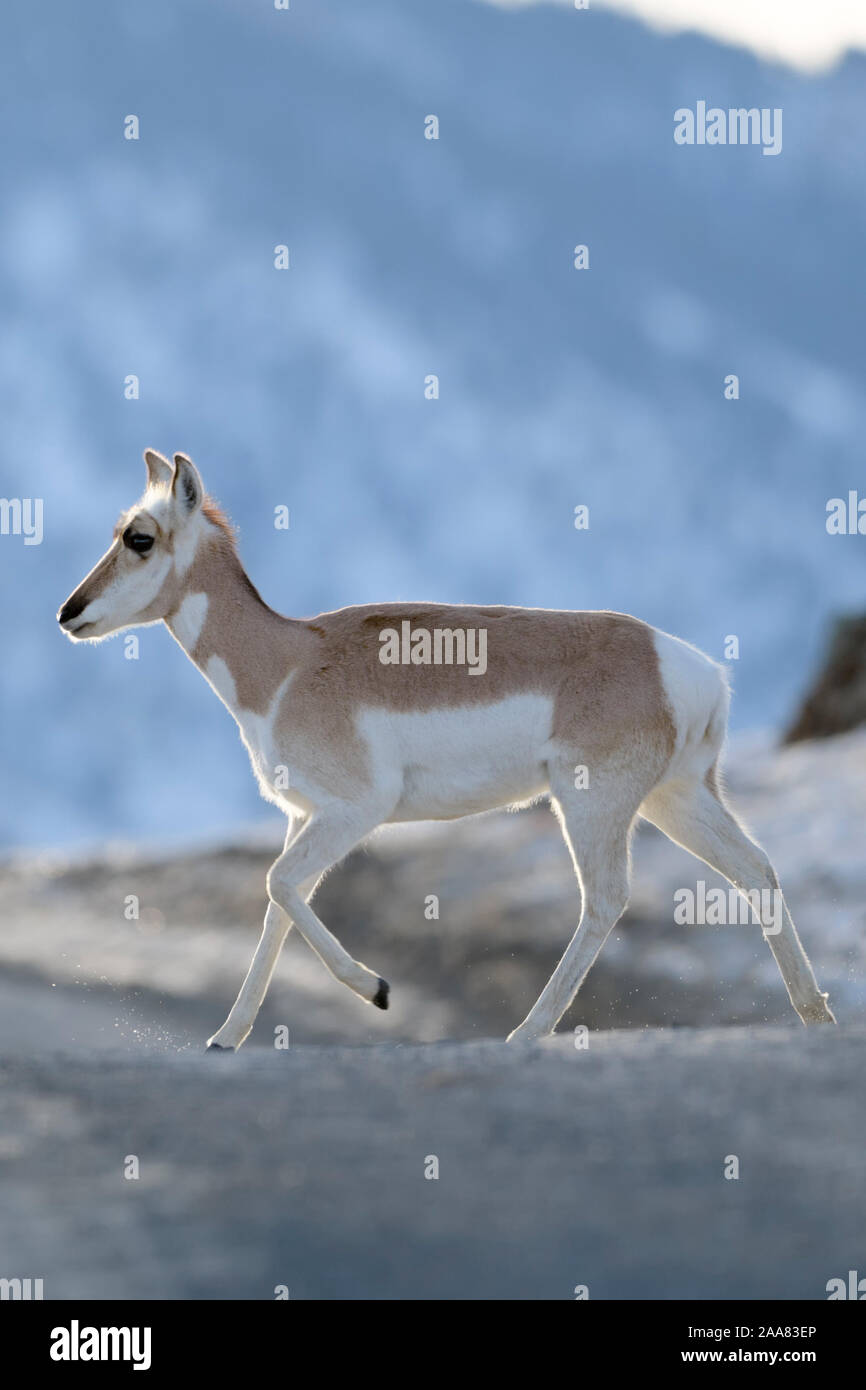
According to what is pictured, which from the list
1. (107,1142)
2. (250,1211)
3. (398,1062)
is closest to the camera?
(250,1211)

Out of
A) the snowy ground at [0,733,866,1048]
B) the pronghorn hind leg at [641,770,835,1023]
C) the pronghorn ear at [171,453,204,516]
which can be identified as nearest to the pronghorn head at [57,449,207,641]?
the pronghorn ear at [171,453,204,516]

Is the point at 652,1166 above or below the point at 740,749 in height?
below

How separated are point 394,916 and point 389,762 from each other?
559 inches

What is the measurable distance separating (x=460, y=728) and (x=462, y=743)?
0.09 metres

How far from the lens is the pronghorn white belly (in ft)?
28.6

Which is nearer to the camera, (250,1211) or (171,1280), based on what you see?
(171,1280)

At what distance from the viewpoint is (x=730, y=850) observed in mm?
9195

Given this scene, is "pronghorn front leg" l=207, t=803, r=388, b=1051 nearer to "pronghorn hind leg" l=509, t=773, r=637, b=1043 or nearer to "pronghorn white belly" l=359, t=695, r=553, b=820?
"pronghorn white belly" l=359, t=695, r=553, b=820

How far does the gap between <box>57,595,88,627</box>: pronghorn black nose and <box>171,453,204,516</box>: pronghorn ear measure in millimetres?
852

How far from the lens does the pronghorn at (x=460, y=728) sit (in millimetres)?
8625

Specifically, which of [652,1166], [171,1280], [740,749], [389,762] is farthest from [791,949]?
[740,749]

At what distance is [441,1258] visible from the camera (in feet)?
15.4
